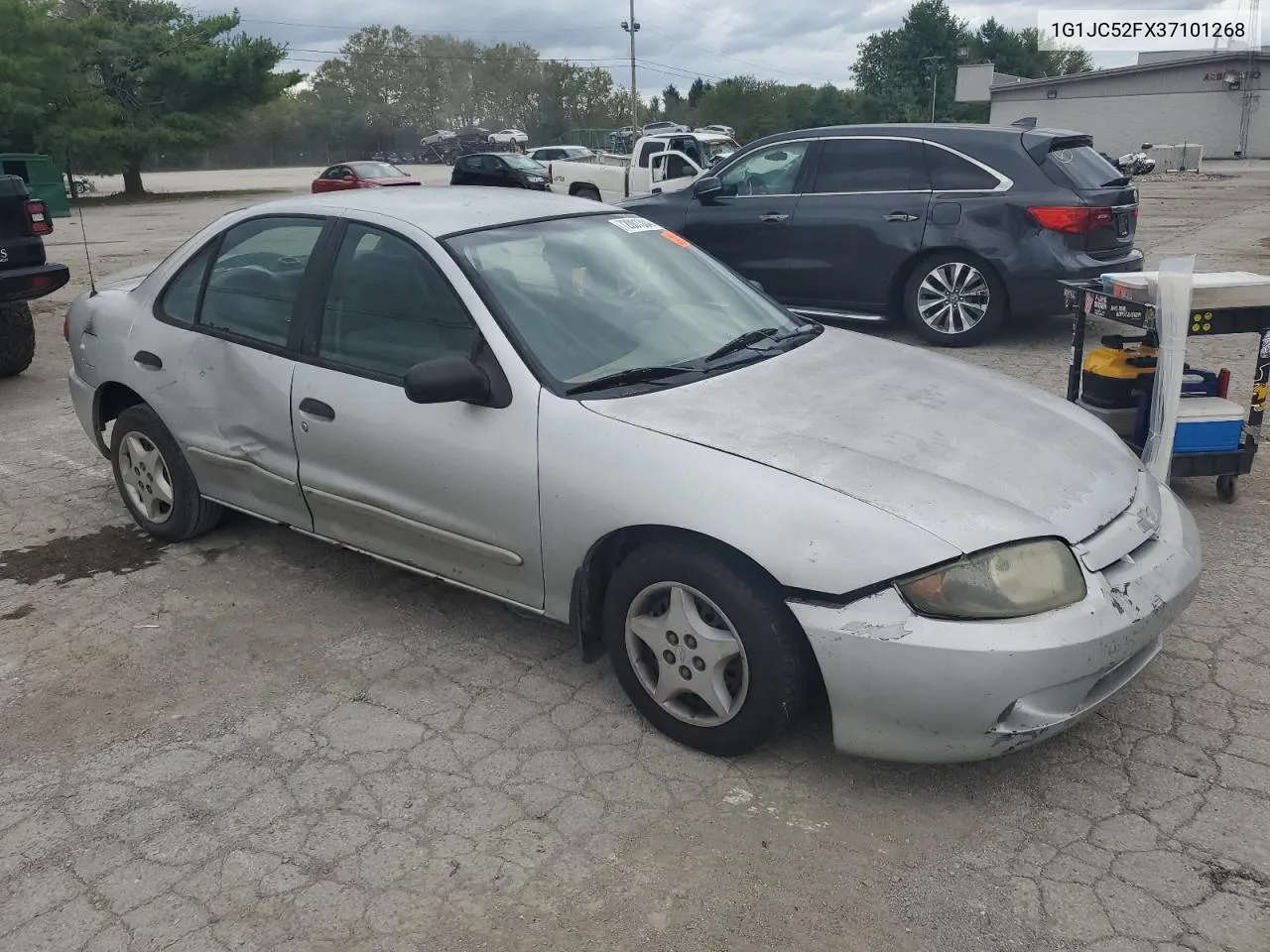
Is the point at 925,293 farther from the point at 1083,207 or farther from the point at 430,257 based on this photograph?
the point at 430,257

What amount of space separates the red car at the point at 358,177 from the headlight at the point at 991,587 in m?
25.4

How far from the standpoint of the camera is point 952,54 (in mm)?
89375

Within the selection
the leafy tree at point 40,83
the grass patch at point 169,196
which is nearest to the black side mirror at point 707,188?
the grass patch at point 169,196

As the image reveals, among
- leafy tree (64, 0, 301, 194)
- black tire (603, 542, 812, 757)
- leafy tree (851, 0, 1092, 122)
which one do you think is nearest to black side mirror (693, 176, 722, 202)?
black tire (603, 542, 812, 757)

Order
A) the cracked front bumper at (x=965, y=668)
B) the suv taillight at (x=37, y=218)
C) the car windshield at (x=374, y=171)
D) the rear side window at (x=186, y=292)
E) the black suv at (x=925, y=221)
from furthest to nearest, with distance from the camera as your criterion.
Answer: the car windshield at (x=374, y=171) < the black suv at (x=925, y=221) < the suv taillight at (x=37, y=218) < the rear side window at (x=186, y=292) < the cracked front bumper at (x=965, y=668)

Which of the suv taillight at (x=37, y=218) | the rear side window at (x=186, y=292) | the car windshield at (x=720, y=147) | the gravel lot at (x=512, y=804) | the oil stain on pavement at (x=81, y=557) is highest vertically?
the car windshield at (x=720, y=147)

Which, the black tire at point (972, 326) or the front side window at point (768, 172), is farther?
the front side window at point (768, 172)

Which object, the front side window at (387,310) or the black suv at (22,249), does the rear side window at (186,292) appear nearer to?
the front side window at (387,310)

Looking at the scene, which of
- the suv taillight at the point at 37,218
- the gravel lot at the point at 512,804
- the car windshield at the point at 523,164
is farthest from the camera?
the car windshield at the point at 523,164

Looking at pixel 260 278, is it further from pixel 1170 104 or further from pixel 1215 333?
pixel 1170 104

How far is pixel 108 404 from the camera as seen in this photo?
4.88m

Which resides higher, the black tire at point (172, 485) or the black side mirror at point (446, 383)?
the black side mirror at point (446, 383)

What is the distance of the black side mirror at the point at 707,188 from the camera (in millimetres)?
9156

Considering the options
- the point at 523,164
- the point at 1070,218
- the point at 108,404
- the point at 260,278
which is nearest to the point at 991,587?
the point at 260,278
